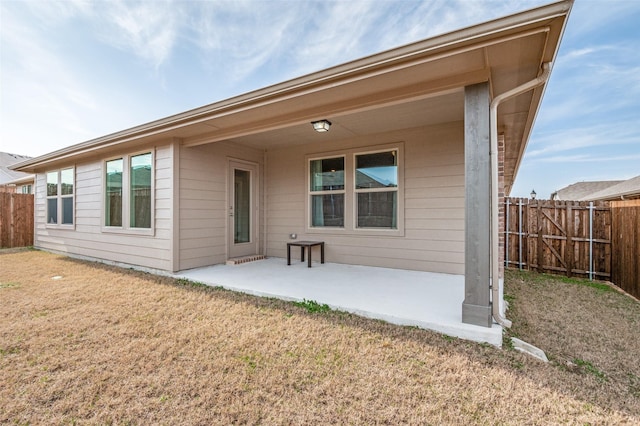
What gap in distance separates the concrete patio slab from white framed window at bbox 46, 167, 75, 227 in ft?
14.9

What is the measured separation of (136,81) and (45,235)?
194 inches

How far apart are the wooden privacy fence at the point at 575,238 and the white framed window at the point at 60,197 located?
33.0ft

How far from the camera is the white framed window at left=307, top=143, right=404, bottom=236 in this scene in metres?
5.11

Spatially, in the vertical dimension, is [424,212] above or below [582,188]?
below

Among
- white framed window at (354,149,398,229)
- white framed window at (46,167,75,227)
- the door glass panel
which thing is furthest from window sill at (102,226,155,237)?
white framed window at (354,149,398,229)

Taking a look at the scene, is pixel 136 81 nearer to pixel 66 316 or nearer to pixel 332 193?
pixel 332 193

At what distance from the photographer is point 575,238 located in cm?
572

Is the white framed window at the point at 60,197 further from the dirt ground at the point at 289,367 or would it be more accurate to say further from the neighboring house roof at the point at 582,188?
the neighboring house roof at the point at 582,188

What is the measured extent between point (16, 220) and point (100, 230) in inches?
225

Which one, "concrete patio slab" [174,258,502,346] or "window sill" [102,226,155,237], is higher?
"window sill" [102,226,155,237]

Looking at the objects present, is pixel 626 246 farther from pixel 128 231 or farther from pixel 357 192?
pixel 128 231

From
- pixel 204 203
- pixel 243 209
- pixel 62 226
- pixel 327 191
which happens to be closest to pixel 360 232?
pixel 327 191

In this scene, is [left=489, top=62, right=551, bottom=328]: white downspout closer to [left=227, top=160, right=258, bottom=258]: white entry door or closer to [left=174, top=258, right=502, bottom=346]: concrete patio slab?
[left=174, top=258, right=502, bottom=346]: concrete patio slab

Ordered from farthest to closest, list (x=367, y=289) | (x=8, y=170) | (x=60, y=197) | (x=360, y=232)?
(x=8, y=170) → (x=60, y=197) → (x=360, y=232) → (x=367, y=289)
